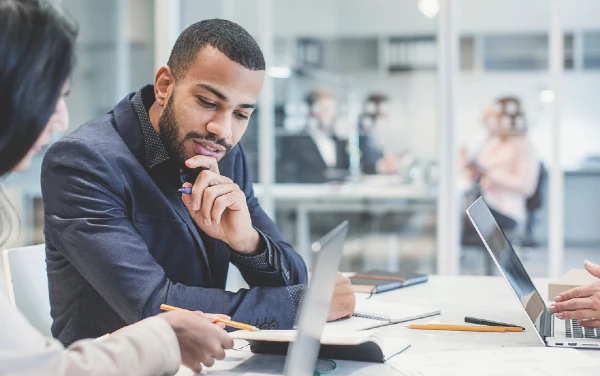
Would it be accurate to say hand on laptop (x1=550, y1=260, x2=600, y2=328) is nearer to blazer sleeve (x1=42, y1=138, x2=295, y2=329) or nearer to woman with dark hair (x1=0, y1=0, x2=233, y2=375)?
blazer sleeve (x1=42, y1=138, x2=295, y2=329)

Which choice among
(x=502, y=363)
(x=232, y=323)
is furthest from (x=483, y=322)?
(x=232, y=323)

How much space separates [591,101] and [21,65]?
188 inches

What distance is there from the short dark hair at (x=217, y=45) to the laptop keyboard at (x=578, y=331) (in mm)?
927

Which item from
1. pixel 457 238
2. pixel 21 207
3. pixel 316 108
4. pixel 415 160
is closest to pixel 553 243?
pixel 457 238

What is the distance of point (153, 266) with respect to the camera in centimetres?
148

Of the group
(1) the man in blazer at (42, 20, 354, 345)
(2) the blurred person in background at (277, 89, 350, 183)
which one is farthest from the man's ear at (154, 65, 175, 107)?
(2) the blurred person in background at (277, 89, 350, 183)

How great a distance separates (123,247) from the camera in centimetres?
145

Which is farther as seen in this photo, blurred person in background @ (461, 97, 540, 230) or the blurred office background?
blurred person in background @ (461, 97, 540, 230)

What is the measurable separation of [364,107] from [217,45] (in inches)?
117

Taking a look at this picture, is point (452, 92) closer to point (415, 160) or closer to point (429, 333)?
point (415, 160)

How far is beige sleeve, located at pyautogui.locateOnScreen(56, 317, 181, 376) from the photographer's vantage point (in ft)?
2.97

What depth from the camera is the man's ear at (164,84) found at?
1732mm

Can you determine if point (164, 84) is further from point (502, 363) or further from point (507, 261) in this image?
point (502, 363)

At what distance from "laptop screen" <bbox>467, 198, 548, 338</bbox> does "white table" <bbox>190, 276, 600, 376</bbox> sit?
0.05m
